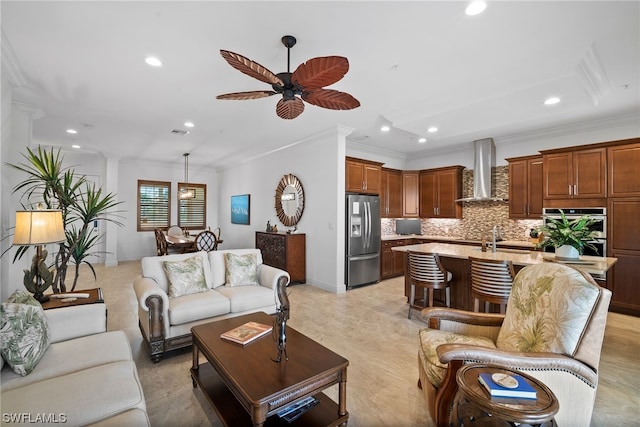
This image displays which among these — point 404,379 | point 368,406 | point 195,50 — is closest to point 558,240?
point 404,379

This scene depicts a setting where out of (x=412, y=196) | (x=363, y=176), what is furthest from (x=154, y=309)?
(x=412, y=196)

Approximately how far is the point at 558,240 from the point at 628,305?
80.4 inches

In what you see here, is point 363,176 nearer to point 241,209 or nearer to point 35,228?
point 241,209

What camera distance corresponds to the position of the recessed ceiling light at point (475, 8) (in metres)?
2.00

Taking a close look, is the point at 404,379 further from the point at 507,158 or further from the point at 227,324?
the point at 507,158

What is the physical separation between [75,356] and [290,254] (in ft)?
12.2

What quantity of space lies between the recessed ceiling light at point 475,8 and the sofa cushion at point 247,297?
313 centimetres

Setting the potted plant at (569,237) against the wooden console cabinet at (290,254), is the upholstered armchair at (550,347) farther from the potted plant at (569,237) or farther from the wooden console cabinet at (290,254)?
the wooden console cabinet at (290,254)

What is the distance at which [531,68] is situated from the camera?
288 centimetres

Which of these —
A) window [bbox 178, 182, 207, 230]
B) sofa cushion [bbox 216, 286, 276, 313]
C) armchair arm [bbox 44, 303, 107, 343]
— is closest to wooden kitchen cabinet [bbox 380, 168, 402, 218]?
sofa cushion [bbox 216, 286, 276, 313]

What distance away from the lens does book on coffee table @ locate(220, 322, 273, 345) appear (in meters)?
2.05

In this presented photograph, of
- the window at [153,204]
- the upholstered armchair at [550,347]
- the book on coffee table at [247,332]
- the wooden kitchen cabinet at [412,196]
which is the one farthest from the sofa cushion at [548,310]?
the window at [153,204]

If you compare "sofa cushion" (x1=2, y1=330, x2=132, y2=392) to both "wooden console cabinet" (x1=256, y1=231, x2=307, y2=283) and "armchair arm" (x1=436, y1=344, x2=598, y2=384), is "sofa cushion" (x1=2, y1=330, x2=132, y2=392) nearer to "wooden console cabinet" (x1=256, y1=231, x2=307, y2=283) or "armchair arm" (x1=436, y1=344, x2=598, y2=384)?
"armchair arm" (x1=436, y1=344, x2=598, y2=384)

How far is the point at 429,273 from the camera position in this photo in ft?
11.7
